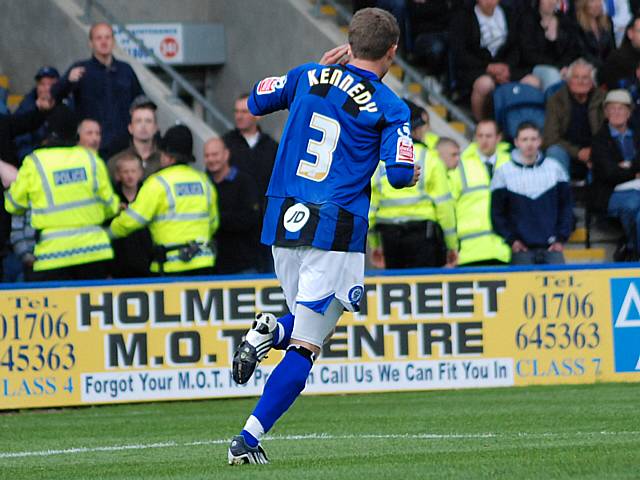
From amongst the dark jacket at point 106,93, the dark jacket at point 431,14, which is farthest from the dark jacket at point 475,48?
the dark jacket at point 106,93

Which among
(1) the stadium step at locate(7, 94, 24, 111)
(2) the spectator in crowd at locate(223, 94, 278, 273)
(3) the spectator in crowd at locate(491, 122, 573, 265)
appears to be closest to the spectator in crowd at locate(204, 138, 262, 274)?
(2) the spectator in crowd at locate(223, 94, 278, 273)

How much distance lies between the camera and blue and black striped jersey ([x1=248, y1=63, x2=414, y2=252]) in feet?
26.1

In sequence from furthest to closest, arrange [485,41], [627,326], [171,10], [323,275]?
[171,10] → [485,41] → [627,326] → [323,275]

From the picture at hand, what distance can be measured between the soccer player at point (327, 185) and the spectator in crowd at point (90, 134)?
6585 millimetres

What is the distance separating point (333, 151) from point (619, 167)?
8678 millimetres

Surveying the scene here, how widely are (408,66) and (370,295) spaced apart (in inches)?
240

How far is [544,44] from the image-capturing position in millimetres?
18312

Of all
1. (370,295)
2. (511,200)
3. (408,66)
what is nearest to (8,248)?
(370,295)

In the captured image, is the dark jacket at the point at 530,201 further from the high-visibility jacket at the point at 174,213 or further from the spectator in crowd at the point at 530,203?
the high-visibility jacket at the point at 174,213

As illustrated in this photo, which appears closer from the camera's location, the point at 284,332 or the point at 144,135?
the point at 284,332

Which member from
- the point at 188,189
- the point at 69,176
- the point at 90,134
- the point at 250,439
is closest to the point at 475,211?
the point at 188,189

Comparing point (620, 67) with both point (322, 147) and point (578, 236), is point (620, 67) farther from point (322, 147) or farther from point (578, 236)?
point (322, 147)

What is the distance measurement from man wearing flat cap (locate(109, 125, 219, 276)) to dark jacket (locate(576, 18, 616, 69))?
6.20 m

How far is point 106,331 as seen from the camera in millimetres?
13406
